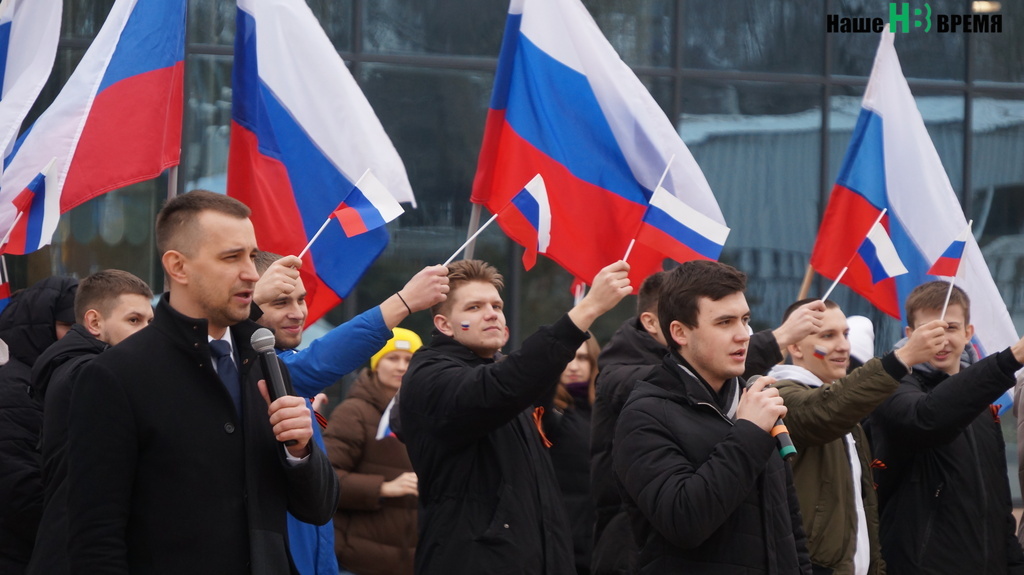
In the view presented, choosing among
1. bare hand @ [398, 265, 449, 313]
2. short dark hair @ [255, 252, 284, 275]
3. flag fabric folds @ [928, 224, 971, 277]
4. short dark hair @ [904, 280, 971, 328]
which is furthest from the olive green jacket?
short dark hair @ [255, 252, 284, 275]

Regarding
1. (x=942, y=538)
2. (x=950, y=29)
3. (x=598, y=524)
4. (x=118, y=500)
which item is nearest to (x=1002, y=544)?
(x=942, y=538)

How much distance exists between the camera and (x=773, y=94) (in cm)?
1227

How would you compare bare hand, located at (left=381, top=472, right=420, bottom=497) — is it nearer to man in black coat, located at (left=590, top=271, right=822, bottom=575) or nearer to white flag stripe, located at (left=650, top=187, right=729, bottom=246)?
man in black coat, located at (left=590, top=271, right=822, bottom=575)

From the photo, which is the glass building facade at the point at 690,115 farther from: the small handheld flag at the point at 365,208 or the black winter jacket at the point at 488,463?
the black winter jacket at the point at 488,463

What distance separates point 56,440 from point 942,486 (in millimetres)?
4240

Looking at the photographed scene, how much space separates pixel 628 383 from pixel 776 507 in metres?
1.57

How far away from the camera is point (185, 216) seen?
134 inches

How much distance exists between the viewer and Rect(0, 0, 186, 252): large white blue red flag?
18.3 ft

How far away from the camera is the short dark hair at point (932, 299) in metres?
6.31

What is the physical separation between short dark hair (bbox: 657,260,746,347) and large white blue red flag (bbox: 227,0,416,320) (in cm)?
172

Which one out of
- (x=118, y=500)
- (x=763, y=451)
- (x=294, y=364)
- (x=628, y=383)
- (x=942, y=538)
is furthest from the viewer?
(x=942, y=538)

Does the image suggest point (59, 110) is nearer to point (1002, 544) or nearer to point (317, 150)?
point (317, 150)

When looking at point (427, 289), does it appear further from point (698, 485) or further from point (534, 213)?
point (698, 485)

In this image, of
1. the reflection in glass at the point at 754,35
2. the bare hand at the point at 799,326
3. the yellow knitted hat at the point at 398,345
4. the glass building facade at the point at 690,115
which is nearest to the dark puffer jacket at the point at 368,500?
the yellow knitted hat at the point at 398,345
